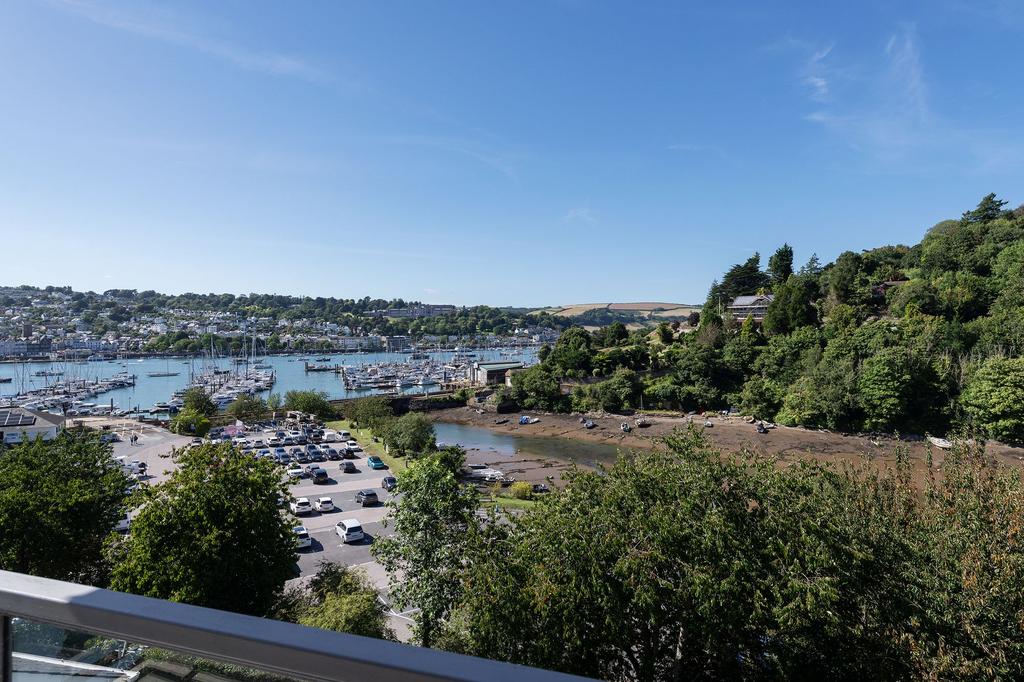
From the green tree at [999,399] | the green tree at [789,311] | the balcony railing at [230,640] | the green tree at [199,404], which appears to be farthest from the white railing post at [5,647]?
the green tree at [789,311]

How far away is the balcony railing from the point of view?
2.35ft

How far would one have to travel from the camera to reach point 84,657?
1008 mm

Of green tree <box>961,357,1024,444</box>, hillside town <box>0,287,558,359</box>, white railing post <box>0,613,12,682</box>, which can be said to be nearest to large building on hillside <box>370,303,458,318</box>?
hillside town <box>0,287,558,359</box>

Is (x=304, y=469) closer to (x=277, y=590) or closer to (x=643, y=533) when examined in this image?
(x=277, y=590)

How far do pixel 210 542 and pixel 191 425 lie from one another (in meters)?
20.1

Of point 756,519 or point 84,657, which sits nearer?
point 84,657

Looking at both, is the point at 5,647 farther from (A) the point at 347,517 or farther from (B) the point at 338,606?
(A) the point at 347,517

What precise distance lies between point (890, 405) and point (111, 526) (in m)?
25.8

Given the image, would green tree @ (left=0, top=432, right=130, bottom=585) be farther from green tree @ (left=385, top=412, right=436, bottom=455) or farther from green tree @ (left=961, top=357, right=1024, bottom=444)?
green tree @ (left=961, top=357, right=1024, bottom=444)

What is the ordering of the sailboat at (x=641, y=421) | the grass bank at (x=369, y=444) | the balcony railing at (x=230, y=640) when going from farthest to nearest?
the sailboat at (x=641, y=421)
the grass bank at (x=369, y=444)
the balcony railing at (x=230, y=640)

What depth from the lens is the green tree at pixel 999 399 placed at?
20.2 meters

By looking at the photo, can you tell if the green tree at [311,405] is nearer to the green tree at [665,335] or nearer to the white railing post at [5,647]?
the green tree at [665,335]

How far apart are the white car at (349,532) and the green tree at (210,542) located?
4251 millimetres

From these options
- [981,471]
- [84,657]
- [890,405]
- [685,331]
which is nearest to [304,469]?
[981,471]
